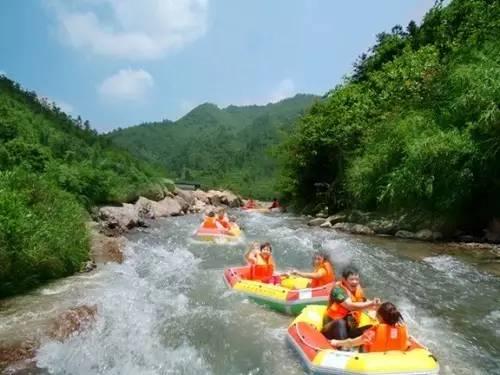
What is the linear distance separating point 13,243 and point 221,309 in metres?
3.75

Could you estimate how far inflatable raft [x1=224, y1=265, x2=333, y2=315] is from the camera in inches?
341

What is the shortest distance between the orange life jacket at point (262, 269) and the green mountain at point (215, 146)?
194 ft

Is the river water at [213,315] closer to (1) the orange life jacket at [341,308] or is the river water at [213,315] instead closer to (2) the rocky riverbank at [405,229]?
(1) the orange life jacket at [341,308]

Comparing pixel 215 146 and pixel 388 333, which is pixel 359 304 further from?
pixel 215 146

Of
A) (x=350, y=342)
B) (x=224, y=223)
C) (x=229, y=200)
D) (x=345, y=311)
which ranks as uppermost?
(x=229, y=200)

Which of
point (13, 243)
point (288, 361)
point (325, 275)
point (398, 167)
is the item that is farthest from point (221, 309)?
point (398, 167)

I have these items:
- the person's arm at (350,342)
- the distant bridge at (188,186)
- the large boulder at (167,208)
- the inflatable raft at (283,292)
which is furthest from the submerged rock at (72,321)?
the distant bridge at (188,186)

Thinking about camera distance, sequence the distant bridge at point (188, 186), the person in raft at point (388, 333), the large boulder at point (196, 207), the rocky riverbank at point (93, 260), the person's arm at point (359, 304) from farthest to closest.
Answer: the distant bridge at point (188, 186), the large boulder at point (196, 207), the person's arm at point (359, 304), the rocky riverbank at point (93, 260), the person in raft at point (388, 333)

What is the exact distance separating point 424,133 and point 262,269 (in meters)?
9.43

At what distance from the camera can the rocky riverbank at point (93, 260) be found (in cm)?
642

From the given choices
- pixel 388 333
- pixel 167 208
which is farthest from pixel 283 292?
pixel 167 208

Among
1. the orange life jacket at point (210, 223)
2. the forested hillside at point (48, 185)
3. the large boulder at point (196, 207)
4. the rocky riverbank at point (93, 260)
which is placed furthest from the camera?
the large boulder at point (196, 207)

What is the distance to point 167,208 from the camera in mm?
28500

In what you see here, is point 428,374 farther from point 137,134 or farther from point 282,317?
point 137,134
